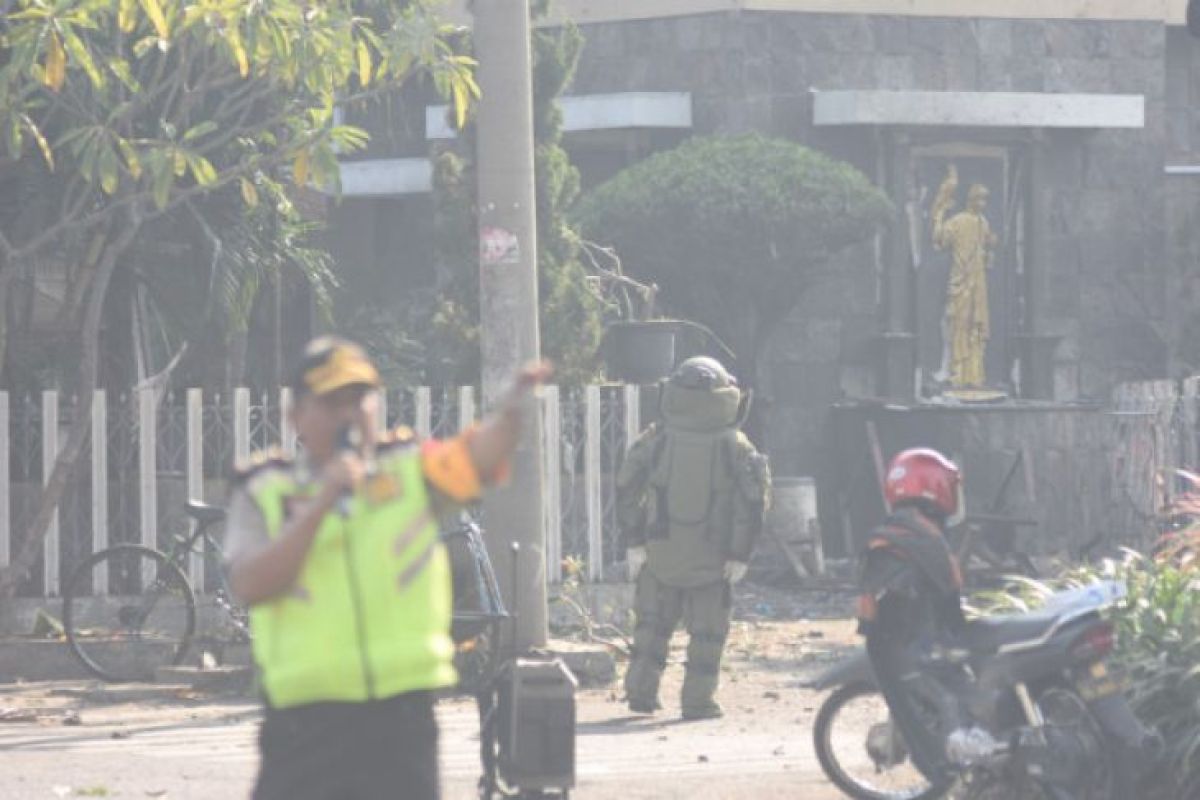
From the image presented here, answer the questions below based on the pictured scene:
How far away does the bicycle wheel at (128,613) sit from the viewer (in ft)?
45.8

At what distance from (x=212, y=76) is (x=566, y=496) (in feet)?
11.6

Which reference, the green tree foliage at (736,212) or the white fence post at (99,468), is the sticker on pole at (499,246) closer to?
the white fence post at (99,468)

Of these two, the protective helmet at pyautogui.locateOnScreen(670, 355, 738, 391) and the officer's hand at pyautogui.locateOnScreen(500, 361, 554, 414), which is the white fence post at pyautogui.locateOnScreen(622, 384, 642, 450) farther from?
the officer's hand at pyautogui.locateOnScreen(500, 361, 554, 414)

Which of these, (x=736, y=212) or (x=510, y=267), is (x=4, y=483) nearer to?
(x=510, y=267)

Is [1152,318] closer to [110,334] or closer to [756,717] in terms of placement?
[110,334]

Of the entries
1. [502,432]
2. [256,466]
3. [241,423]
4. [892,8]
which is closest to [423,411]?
[241,423]

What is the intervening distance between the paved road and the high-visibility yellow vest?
454 cm

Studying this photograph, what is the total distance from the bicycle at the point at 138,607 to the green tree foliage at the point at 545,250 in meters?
5.15

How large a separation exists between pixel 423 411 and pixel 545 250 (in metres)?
4.74

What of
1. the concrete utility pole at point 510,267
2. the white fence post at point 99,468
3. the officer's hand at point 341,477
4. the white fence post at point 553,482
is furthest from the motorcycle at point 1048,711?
the white fence post at point 99,468

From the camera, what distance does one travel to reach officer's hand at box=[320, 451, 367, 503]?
493 centimetres

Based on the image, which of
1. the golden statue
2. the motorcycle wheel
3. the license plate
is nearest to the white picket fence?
the motorcycle wheel

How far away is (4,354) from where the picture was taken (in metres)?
16.0

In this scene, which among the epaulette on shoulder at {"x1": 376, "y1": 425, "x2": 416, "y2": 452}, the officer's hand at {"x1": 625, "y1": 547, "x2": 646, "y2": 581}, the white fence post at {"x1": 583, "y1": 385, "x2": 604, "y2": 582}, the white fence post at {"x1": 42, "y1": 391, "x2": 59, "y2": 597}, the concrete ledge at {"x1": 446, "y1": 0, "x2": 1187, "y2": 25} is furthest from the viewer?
the concrete ledge at {"x1": 446, "y1": 0, "x2": 1187, "y2": 25}
